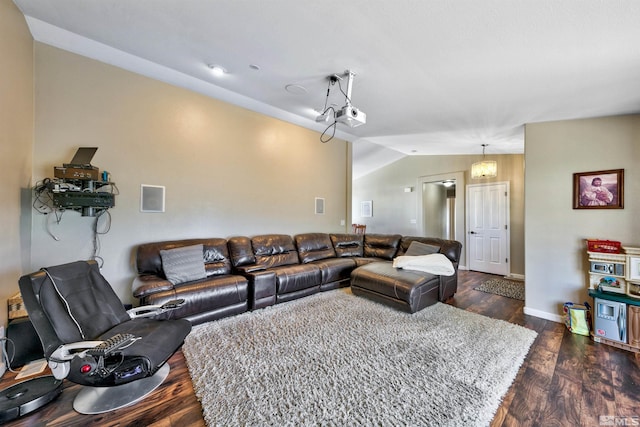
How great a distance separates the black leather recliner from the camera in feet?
4.93

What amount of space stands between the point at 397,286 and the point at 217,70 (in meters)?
3.35

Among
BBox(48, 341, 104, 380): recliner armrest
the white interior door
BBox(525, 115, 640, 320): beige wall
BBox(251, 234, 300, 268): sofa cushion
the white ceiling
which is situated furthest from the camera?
the white interior door

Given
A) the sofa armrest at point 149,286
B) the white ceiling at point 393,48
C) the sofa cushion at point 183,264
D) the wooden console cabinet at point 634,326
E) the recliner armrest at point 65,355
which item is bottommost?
the wooden console cabinet at point 634,326

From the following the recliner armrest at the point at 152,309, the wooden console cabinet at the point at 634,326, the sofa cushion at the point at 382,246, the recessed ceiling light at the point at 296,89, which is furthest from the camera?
the sofa cushion at the point at 382,246

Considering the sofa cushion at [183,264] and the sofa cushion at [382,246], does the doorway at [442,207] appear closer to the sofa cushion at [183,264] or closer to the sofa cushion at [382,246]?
the sofa cushion at [382,246]

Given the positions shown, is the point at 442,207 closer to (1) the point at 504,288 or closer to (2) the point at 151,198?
(1) the point at 504,288

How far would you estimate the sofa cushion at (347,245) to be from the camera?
4.83m

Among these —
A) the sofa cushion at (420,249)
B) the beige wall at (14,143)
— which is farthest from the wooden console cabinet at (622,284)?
the beige wall at (14,143)

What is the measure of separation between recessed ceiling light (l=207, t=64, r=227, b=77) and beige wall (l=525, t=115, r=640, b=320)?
3953mm

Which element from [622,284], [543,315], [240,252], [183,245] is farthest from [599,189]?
[183,245]

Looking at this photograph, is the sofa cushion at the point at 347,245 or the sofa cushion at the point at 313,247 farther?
the sofa cushion at the point at 347,245

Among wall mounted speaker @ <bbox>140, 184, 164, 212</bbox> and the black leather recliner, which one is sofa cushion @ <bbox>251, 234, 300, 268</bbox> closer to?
wall mounted speaker @ <bbox>140, 184, 164, 212</bbox>

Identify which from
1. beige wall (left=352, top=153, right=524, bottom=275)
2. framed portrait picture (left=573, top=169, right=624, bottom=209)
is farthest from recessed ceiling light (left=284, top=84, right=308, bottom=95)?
beige wall (left=352, top=153, right=524, bottom=275)

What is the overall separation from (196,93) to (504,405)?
15.2ft
